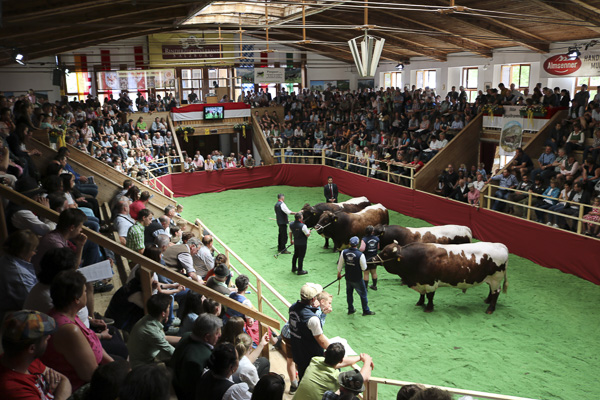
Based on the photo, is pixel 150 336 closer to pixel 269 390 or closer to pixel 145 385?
pixel 269 390

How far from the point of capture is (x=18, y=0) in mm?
10031

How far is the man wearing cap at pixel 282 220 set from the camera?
14.5m

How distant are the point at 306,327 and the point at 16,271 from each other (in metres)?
3.34

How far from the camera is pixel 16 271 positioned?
14.9 ft

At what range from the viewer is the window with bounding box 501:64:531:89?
81.0 ft

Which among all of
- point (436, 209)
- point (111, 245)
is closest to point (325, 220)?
point (436, 209)

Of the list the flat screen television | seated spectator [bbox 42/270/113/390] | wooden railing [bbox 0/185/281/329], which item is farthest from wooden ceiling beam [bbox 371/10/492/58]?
seated spectator [bbox 42/270/113/390]

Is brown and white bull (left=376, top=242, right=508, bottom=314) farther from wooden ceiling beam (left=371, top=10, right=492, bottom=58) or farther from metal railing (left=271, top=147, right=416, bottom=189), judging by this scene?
wooden ceiling beam (left=371, top=10, right=492, bottom=58)

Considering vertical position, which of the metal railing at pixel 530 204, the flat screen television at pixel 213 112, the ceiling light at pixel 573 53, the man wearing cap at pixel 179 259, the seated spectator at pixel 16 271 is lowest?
Result: the metal railing at pixel 530 204

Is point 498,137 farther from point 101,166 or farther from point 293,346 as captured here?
point 293,346

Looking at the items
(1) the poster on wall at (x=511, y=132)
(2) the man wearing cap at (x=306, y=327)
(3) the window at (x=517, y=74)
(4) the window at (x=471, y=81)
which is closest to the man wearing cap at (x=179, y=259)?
(2) the man wearing cap at (x=306, y=327)

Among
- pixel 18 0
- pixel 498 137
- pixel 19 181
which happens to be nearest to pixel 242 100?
pixel 498 137

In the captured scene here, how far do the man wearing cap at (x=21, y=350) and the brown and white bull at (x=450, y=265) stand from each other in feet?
28.9

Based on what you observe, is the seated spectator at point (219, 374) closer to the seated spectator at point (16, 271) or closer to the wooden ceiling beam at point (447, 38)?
the seated spectator at point (16, 271)
